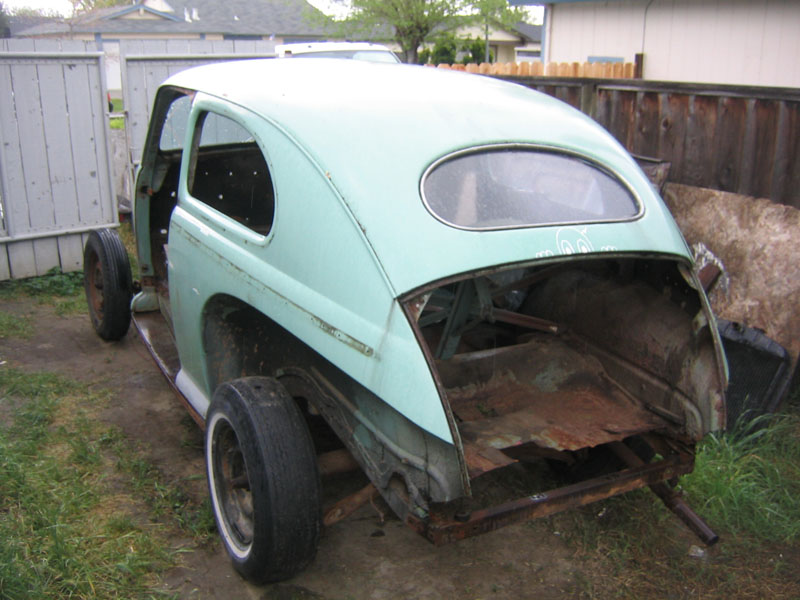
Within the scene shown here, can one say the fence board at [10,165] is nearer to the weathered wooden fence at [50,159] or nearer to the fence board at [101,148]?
the weathered wooden fence at [50,159]

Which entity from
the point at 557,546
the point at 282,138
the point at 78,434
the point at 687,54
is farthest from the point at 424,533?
the point at 687,54

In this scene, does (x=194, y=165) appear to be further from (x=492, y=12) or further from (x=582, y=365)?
(x=492, y=12)

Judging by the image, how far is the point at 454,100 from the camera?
320cm

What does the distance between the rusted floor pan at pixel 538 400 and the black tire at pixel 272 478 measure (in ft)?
2.20

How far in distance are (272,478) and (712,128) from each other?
163 inches

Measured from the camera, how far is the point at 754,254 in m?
4.79

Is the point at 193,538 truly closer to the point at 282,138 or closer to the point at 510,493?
the point at 510,493

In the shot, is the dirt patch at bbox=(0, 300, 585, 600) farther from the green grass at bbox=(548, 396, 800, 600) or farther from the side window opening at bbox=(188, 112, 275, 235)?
the side window opening at bbox=(188, 112, 275, 235)

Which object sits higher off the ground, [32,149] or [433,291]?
[32,149]

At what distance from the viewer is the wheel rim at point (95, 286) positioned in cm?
557

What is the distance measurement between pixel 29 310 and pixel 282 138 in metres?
4.32

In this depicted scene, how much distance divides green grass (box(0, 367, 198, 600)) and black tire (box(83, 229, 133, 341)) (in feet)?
2.67

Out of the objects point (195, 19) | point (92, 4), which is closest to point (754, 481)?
point (195, 19)

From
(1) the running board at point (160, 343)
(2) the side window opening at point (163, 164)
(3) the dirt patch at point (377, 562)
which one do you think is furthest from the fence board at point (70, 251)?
(3) the dirt patch at point (377, 562)
